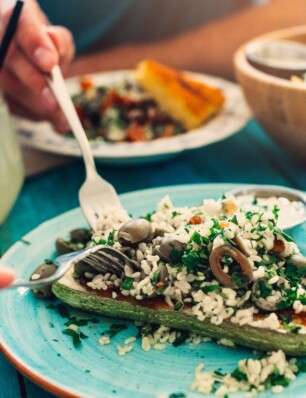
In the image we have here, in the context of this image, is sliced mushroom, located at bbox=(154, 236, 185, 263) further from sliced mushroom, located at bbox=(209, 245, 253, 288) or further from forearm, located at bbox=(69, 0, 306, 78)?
forearm, located at bbox=(69, 0, 306, 78)

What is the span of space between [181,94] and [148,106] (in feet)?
0.40

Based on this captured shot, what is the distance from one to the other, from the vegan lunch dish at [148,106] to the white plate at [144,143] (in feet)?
0.19

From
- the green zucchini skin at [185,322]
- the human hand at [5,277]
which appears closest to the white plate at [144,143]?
the green zucchini skin at [185,322]

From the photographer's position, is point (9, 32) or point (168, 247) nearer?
point (168, 247)

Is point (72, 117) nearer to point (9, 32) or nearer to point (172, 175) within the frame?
point (9, 32)

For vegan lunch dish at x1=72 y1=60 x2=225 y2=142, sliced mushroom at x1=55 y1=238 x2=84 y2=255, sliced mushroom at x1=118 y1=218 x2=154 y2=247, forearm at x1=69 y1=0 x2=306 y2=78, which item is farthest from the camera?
forearm at x1=69 y1=0 x2=306 y2=78

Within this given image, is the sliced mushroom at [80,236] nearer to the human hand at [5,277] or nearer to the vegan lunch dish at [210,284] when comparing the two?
the vegan lunch dish at [210,284]

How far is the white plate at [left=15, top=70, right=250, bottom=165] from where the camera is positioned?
5.73 feet

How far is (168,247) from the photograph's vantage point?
1081 mm

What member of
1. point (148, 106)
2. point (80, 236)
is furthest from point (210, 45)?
point (80, 236)

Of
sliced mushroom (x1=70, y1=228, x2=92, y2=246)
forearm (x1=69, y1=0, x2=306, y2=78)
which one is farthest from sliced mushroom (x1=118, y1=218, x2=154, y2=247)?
forearm (x1=69, y1=0, x2=306, y2=78)

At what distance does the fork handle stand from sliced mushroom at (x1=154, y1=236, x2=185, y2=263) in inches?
17.9

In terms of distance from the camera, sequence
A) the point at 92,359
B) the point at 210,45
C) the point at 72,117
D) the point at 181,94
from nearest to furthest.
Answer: the point at 92,359 → the point at 72,117 → the point at 181,94 → the point at 210,45

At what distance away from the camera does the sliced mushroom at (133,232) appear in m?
1.12
